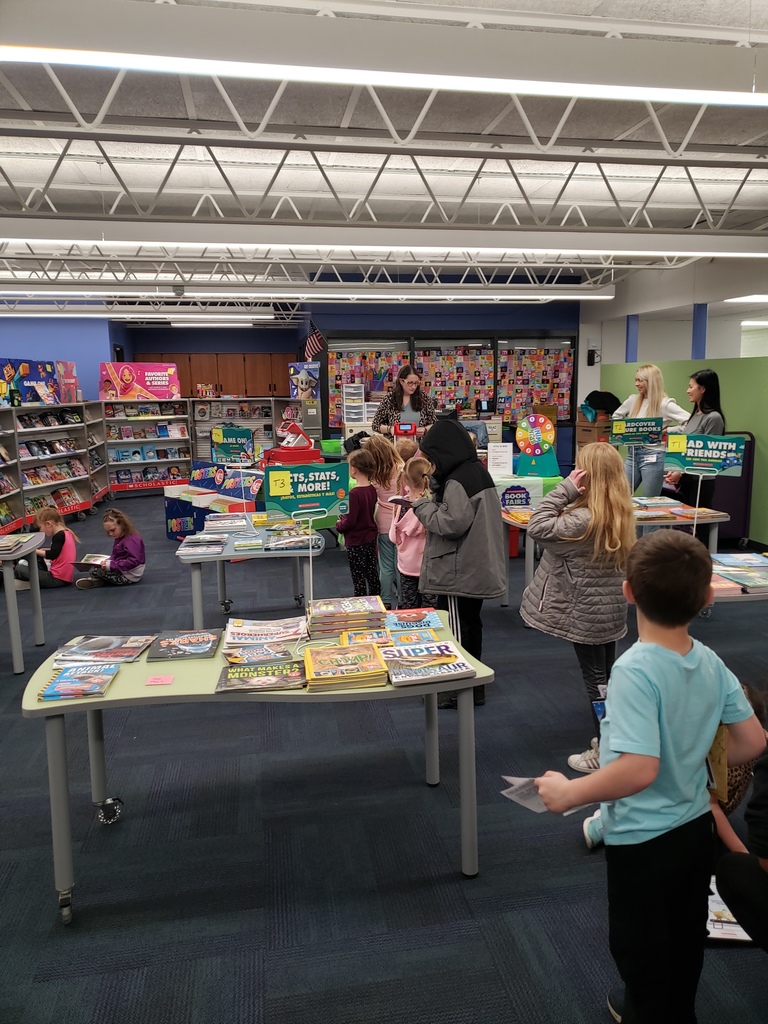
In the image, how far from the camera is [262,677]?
236 cm

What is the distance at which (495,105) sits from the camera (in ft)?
17.1

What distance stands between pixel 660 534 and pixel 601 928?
152cm

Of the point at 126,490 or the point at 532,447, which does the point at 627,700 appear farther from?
the point at 126,490

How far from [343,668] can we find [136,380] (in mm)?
10885

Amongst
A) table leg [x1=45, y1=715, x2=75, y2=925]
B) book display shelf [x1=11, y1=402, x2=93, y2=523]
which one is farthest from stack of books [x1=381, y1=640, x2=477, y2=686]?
book display shelf [x1=11, y1=402, x2=93, y2=523]

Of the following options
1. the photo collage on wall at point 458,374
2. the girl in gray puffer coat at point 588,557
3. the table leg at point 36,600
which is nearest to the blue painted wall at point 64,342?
the photo collage on wall at point 458,374

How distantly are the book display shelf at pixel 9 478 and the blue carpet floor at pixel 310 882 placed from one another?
5201 millimetres

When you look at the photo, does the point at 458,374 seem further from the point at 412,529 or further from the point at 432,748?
the point at 432,748

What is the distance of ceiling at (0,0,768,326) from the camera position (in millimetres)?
2828

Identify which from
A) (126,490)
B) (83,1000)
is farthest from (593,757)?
(126,490)

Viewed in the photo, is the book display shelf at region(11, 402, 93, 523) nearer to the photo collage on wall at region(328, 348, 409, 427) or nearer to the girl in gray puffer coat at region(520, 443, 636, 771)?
the photo collage on wall at region(328, 348, 409, 427)

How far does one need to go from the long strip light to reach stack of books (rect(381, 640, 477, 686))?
2.19m

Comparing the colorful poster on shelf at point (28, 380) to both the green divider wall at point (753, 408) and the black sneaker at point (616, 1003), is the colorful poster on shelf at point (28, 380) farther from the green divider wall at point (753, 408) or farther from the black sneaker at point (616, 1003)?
the black sneaker at point (616, 1003)

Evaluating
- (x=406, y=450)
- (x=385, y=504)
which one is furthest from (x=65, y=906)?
(x=406, y=450)
